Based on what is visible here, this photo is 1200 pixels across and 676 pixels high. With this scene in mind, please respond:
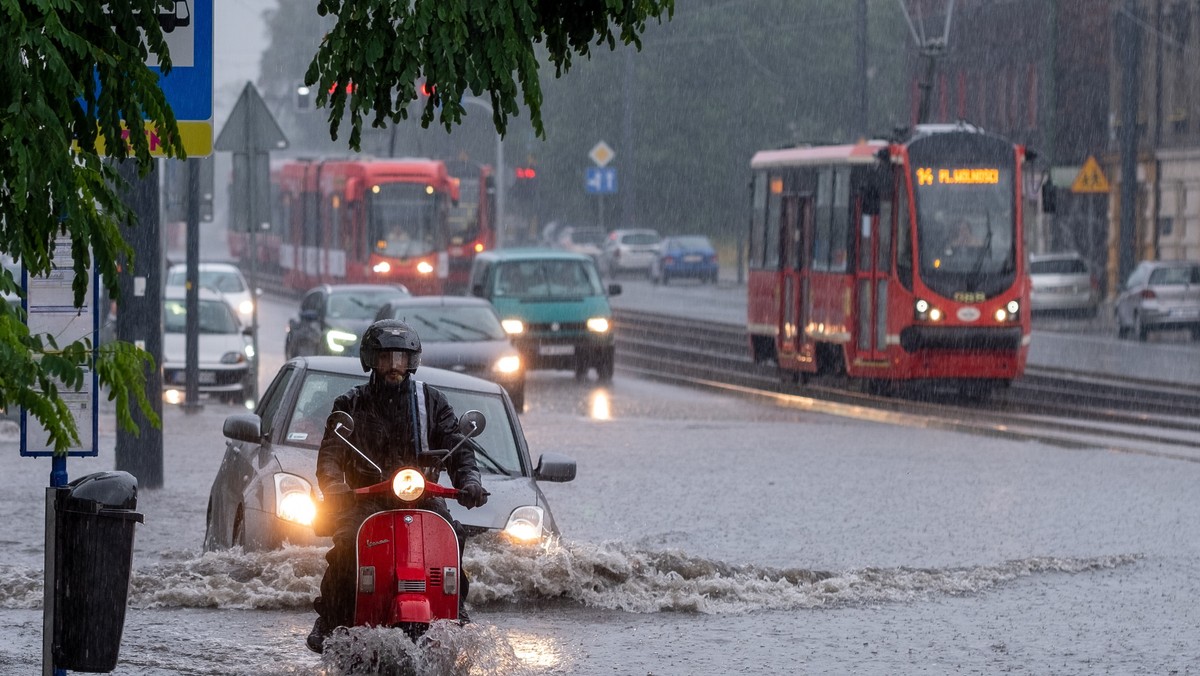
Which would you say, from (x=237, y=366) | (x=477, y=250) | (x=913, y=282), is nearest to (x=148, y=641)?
(x=237, y=366)

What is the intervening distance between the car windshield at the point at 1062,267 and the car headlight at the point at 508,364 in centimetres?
2455

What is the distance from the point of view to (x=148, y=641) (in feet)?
29.7

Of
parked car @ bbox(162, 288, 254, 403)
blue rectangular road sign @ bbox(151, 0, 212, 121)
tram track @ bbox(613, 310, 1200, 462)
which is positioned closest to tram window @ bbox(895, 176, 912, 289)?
tram track @ bbox(613, 310, 1200, 462)

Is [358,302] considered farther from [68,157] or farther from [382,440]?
[68,157]

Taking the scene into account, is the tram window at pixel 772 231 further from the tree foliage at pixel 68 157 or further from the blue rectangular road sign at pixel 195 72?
the tree foliage at pixel 68 157

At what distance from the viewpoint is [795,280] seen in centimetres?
2780

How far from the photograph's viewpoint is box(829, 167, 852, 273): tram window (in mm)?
26281

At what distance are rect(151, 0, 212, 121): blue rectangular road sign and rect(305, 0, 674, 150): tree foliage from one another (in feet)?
7.10

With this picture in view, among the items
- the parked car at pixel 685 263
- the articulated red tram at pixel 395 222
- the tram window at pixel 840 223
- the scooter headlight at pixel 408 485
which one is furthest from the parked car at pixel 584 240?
the scooter headlight at pixel 408 485

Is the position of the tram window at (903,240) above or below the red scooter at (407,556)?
above

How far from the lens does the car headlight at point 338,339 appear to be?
24.4m

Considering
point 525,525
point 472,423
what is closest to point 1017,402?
point 525,525

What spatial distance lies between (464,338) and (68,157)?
1772cm

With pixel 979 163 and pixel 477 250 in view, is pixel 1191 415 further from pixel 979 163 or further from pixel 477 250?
pixel 477 250
